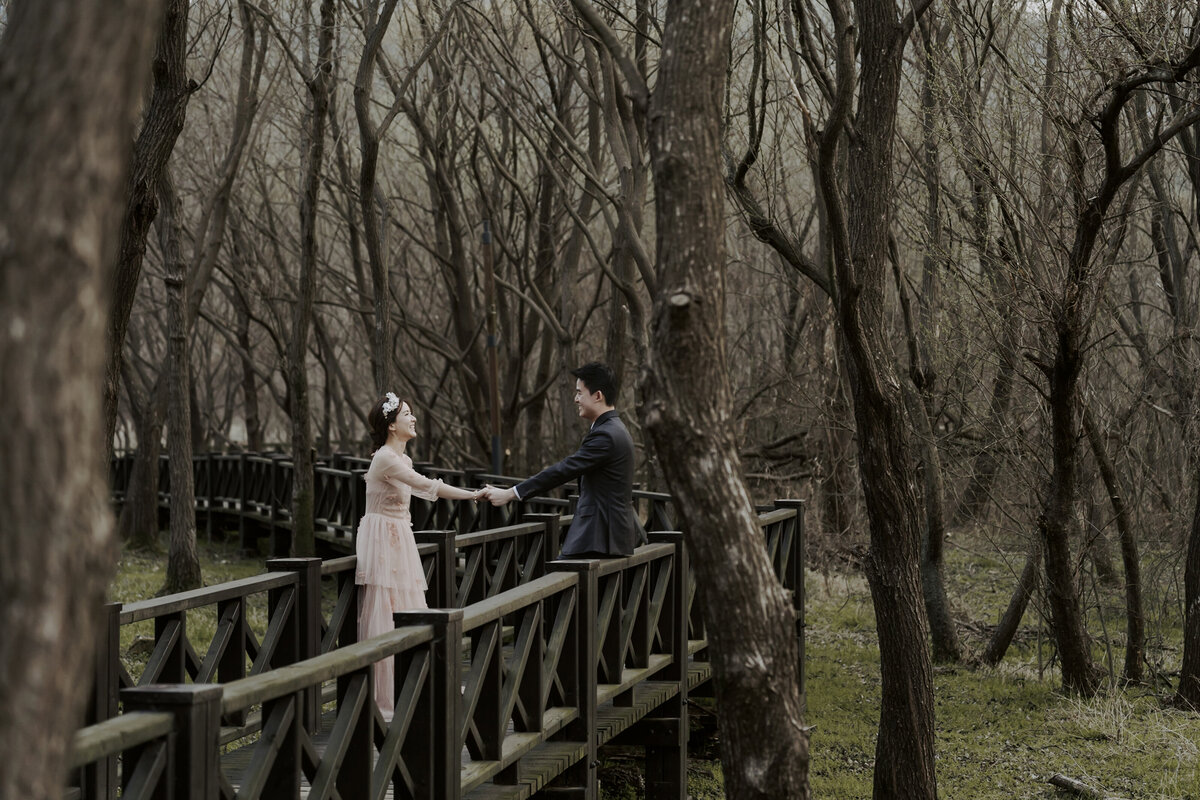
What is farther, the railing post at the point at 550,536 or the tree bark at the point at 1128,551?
the tree bark at the point at 1128,551

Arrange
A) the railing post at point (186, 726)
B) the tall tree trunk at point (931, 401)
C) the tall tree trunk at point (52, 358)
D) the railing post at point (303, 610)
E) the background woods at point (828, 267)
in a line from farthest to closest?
the tall tree trunk at point (931, 401) < the background woods at point (828, 267) < the railing post at point (303, 610) < the railing post at point (186, 726) < the tall tree trunk at point (52, 358)

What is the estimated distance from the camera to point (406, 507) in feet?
→ 25.3

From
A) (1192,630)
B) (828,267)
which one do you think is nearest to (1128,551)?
(1192,630)

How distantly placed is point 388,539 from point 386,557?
0.11 metres

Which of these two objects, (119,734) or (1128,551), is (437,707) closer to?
(119,734)

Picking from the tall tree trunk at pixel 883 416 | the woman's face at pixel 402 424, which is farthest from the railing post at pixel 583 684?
the tall tree trunk at pixel 883 416

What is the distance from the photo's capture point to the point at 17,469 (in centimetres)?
197

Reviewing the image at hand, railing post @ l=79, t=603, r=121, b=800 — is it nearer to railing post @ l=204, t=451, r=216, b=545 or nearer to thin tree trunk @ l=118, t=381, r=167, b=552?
thin tree trunk @ l=118, t=381, r=167, b=552

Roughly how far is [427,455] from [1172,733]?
16.5 meters

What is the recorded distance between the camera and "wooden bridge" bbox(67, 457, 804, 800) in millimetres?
3598

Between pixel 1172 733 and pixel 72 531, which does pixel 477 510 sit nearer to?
pixel 1172 733

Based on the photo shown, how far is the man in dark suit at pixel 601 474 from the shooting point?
7293 mm

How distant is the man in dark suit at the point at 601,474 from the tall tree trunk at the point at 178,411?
7.97 metres

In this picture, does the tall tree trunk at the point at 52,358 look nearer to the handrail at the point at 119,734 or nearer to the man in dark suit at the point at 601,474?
the handrail at the point at 119,734
